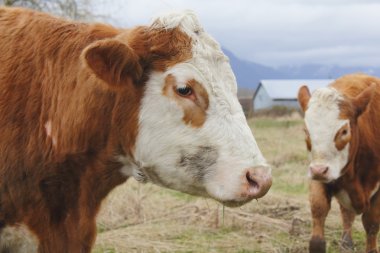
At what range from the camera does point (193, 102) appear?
3.43 metres

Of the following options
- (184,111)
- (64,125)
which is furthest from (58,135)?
(184,111)

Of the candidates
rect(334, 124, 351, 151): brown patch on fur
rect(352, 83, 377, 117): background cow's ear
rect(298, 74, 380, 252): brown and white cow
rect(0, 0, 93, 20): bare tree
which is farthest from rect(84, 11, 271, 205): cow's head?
rect(0, 0, 93, 20): bare tree

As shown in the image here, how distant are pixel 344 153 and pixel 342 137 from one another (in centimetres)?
19

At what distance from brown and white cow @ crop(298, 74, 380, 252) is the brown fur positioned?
3.65 m

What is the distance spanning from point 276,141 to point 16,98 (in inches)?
637

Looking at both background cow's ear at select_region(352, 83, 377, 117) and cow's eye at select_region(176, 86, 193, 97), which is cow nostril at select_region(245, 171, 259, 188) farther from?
background cow's ear at select_region(352, 83, 377, 117)

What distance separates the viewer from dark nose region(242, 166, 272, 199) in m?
3.23

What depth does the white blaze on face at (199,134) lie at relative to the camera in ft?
10.9

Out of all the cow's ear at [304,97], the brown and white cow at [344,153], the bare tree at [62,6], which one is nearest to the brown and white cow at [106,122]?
the brown and white cow at [344,153]

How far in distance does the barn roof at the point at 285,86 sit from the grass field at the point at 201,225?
59390 mm

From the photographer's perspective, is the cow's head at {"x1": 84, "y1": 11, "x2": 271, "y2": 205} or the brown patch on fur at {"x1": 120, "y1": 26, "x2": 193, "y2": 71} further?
the brown patch on fur at {"x1": 120, "y1": 26, "x2": 193, "y2": 71}

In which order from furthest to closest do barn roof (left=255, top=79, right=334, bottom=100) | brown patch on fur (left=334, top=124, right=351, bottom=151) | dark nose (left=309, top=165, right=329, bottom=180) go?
1. barn roof (left=255, top=79, right=334, bottom=100)
2. brown patch on fur (left=334, top=124, right=351, bottom=151)
3. dark nose (left=309, top=165, right=329, bottom=180)

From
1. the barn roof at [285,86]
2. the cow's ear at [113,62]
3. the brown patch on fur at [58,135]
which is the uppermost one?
the cow's ear at [113,62]

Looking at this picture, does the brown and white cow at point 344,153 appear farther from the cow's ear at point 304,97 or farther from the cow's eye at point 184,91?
the cow's eye at point 184,91
